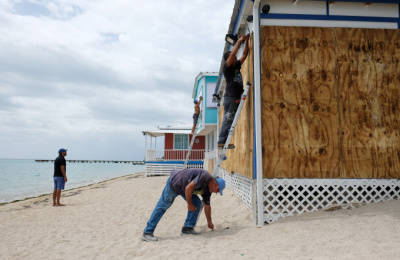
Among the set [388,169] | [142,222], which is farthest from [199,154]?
[388,169]

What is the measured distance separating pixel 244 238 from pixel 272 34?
402 centimetres

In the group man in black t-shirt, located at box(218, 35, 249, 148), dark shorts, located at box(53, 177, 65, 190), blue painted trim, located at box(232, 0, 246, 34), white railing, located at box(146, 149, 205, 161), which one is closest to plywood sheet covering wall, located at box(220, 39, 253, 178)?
man in black t-shirt, located at box(218, 35, 249, 148)

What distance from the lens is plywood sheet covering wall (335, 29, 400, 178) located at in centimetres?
563

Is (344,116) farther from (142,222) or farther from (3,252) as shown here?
(3,252)

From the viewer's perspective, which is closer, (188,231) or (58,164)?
(188,231)

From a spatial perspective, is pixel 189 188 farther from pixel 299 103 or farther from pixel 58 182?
pixel 58 182

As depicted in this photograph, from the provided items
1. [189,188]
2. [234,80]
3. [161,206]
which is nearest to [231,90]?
[234,80]

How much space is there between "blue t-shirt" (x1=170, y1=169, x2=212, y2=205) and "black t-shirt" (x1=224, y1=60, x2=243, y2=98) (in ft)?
7.28

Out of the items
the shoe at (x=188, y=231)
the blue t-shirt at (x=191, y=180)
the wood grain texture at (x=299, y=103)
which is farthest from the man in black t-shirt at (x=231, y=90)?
the shoe at (x=188, y=231)

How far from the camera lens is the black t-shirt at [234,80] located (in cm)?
622

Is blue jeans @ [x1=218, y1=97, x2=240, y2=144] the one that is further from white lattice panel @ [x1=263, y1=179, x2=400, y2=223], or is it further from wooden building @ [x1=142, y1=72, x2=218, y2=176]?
wooden building @ [x1=142, y1=72, x2=218, y2=176]

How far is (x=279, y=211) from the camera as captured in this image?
5.54 metres

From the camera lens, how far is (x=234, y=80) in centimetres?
623

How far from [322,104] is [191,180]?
3098mm
